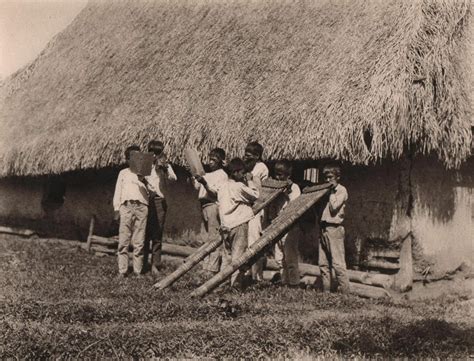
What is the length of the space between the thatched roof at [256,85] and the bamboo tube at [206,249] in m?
0.57

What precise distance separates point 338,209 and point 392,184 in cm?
92

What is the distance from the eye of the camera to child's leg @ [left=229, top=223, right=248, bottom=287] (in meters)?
6.98

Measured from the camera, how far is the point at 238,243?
7.00m

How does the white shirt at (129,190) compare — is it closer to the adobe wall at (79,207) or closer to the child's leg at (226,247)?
the child's leg at (226,247)

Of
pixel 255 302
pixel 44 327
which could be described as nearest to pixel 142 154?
pixel 255 302

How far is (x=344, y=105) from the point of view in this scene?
25.7ft

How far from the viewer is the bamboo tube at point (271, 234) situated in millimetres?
6323

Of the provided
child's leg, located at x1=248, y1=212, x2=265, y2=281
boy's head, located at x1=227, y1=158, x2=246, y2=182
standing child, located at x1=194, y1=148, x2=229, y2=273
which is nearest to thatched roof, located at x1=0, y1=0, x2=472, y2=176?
standing child, located at x1=194, y1=148, x2=229, y2=273

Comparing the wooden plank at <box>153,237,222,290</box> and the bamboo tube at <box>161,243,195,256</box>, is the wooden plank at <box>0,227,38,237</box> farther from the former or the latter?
the wooden plank at <box>153,237,222,290</box>

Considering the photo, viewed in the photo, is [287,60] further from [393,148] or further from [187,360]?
[187,360]

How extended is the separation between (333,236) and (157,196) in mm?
2605

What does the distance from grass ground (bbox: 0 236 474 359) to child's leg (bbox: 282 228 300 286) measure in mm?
710

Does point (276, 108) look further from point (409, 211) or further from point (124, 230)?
point (124, 230)

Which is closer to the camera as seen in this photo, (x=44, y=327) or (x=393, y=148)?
(x=44, y=327)
